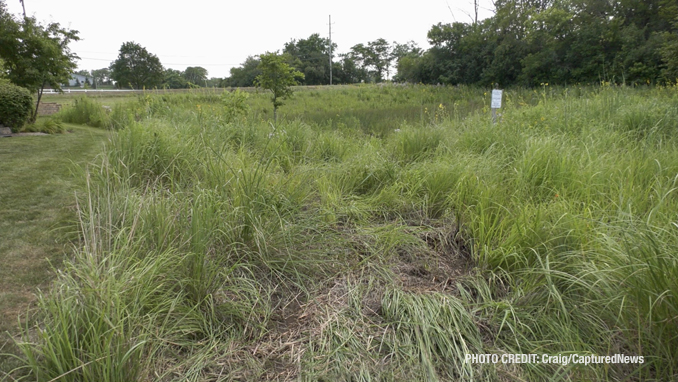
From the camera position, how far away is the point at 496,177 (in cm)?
324

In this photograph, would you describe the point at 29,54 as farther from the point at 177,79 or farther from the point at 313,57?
the point at 313,57

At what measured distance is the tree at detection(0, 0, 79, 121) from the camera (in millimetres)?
9359

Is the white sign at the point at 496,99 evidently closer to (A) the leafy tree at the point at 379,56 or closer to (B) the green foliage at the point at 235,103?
(B) the green foliage at the point at 235,103

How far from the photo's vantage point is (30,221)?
126 inches

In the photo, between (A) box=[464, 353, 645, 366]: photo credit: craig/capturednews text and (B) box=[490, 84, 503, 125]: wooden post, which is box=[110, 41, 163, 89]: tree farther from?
(A) box=[464, 353, 645, 366]: photo credit: craig/capturednews text

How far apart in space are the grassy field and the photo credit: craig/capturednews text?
21 mm

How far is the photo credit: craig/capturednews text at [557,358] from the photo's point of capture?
161 centimetres

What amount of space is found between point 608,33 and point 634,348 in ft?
79.0

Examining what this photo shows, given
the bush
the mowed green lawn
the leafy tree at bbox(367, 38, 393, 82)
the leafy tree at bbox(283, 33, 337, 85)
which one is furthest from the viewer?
the leafy tree at bbox(367, 38, 393, 82)

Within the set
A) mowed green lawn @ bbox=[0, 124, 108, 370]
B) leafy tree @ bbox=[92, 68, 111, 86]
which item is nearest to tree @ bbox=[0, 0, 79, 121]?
mowed green lawn @ bbox=[0, 124, 108, 370]

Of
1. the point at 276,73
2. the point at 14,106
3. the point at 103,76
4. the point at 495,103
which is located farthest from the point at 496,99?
the point at 103,76

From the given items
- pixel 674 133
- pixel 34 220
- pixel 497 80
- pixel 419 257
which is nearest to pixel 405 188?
pixel 419 257

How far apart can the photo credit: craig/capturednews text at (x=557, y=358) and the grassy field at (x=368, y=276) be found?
2cm

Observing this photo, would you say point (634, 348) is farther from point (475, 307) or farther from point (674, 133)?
point (674, 133)
